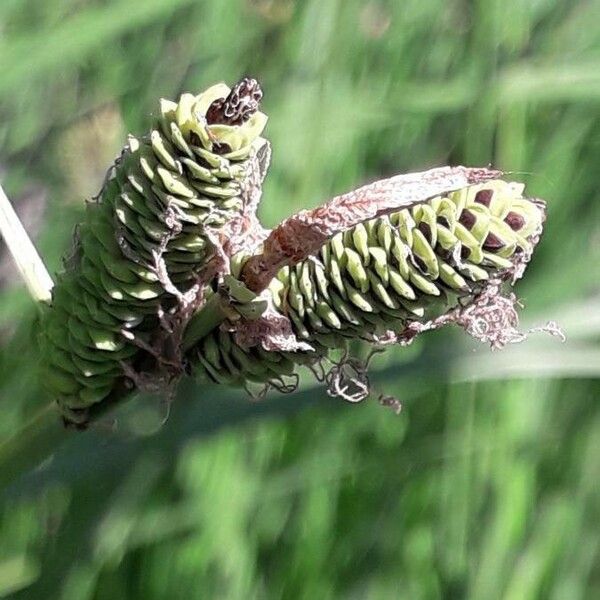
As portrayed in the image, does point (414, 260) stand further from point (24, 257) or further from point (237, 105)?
point (24, 257)

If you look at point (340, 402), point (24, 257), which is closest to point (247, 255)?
point (24, 257)

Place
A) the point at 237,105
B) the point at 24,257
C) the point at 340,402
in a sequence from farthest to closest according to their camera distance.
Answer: the point at 340,402
the point at 24,257
the point at 237,105

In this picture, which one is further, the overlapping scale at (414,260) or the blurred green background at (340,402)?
the blurred green background at (340,402)

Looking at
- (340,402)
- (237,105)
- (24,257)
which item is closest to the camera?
(237,105)

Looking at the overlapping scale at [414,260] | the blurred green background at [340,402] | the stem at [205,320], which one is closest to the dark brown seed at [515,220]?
the overlapping scale at [414,260]

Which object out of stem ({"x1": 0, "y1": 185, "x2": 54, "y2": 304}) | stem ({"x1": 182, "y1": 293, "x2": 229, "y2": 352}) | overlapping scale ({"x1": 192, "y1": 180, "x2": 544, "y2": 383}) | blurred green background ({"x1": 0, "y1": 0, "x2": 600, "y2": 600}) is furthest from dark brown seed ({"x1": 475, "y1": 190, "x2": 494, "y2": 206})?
blurred green background ({"x1": 0, "y1": 0, "x2": 600, "y2": 600})

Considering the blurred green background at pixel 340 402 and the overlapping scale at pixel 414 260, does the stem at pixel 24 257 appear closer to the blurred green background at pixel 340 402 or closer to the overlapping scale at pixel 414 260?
the overlapping scale at pixel 414 260
